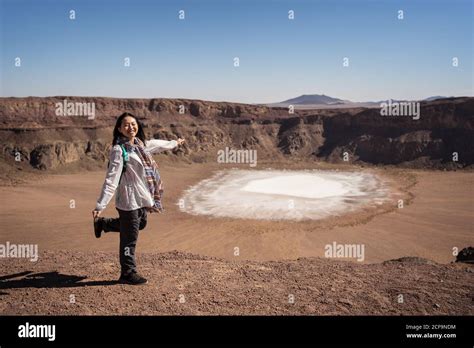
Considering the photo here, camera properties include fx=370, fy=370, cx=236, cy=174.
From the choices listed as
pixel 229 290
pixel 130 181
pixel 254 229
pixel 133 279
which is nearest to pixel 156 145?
pixel 130 181

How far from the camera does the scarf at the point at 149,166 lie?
484cm

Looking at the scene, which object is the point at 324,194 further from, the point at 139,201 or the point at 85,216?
the point at 139,201

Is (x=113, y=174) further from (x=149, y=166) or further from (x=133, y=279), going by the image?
(x=133, y=279)

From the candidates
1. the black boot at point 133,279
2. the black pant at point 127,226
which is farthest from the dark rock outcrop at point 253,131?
the black pant at point 127,226

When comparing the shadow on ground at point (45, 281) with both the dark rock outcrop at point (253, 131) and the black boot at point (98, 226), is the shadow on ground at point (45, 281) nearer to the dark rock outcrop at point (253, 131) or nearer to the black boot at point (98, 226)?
the black boot at point (98, 226)

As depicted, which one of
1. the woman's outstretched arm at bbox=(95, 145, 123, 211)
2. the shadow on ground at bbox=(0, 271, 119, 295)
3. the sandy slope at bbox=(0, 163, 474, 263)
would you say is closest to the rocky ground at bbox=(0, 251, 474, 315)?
the shadow on ground at bbox=(0, 271, 119, 295)

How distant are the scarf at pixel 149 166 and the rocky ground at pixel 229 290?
131 centimetres

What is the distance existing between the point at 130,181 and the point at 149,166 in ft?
1.03

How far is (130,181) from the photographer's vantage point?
15.8 feet

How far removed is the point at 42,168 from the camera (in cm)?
3738
